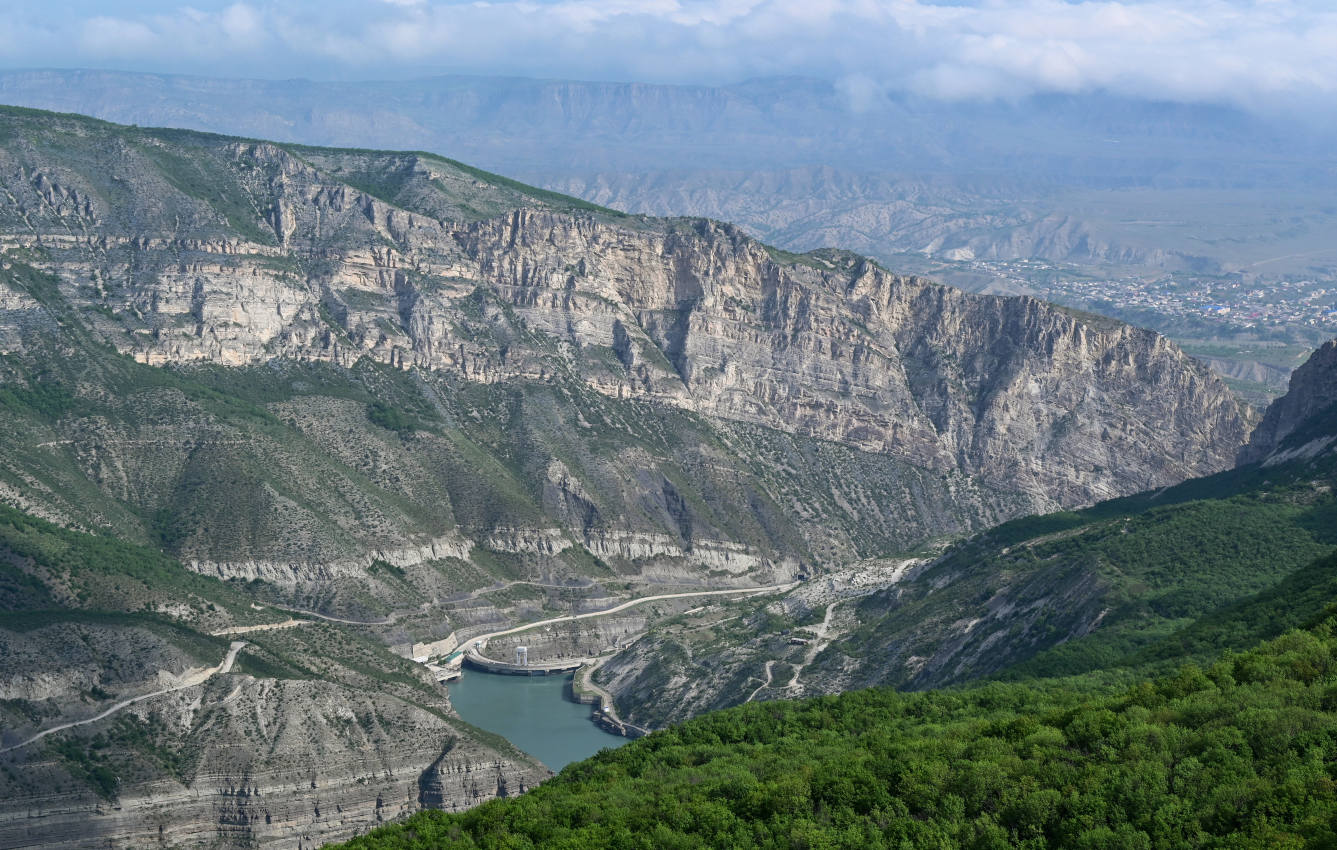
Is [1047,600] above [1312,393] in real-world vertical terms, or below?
below

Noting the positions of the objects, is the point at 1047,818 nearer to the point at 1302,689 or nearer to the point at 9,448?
the point at 1302,689

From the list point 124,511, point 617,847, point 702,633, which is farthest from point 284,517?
point 617,847

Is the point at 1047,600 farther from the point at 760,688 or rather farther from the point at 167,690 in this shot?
the point at 167,690

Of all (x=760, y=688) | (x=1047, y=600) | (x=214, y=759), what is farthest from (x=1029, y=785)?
(x=760, y=688)

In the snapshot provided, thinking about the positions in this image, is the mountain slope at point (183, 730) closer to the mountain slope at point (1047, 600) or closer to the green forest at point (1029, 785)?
the mountain slope at point (1047, 600)

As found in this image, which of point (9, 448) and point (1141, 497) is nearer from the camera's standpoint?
point (9, 448)

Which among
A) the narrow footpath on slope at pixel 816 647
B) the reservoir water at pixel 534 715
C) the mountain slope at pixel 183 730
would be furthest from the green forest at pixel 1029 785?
the reservoir water at pixel 534 715
